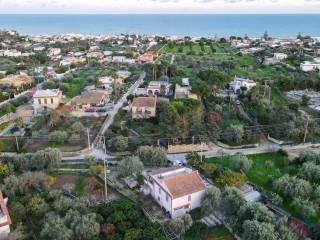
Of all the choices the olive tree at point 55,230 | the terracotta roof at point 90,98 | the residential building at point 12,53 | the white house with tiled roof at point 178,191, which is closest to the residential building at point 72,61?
the residential building at point 12,53

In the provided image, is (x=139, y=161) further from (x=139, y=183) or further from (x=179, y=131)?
(x=179, y=131)

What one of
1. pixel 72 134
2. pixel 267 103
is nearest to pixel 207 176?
pixel 72 134

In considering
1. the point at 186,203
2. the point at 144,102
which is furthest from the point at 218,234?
the point at 144,102

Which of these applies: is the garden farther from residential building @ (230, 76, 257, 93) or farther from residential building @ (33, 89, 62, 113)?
residential building @ (33, 89, 62, 113)

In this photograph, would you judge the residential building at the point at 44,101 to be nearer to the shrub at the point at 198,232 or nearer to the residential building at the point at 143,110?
the residential building at the point at 143,110

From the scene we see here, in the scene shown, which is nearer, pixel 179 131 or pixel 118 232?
pixel 118 232

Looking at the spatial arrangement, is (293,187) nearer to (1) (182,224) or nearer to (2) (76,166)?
(1) (182,224)

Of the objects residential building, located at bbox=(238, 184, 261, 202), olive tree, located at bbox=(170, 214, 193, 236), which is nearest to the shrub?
olive tree, located at bbox=(170, 214, 193, 236)
